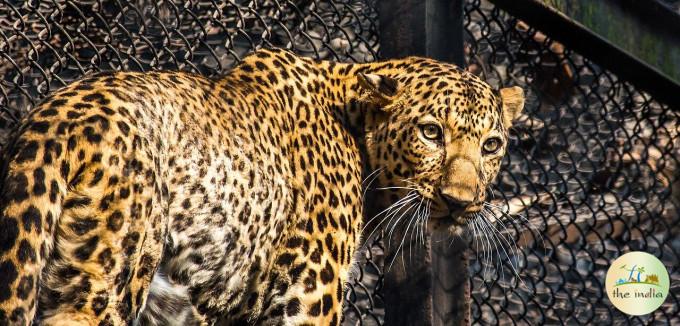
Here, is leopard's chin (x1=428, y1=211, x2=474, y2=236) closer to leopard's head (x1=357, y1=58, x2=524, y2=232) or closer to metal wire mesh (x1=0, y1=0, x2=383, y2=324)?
leopard's head (x1=357, y1=58, x2=524, y2=232)

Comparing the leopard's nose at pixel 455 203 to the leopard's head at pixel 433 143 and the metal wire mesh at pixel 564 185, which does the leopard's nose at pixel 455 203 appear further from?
the metal wire mesh at pixel 564 185

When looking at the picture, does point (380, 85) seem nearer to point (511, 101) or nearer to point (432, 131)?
point (432, 131)

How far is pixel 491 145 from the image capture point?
17.8 ft

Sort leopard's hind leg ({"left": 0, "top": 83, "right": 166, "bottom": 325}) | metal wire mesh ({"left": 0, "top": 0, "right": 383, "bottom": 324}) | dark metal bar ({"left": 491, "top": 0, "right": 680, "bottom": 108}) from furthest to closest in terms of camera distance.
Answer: dark metal bar ({"left": 491, "top": 0, "right": 680, "bottom": 108}) < metal wire mesh ({"left": 0, "top": 0, "right": 383, "bottom": 324}) < leopard's hind leg ({"left": 0, "top": 83, "right": 166, "bottom": 325})

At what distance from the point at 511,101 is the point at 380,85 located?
0.72 m

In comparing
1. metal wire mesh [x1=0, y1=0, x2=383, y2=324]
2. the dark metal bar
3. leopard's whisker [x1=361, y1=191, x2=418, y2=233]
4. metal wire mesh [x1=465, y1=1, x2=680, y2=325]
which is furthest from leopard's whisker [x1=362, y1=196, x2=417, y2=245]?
the dark metal bar

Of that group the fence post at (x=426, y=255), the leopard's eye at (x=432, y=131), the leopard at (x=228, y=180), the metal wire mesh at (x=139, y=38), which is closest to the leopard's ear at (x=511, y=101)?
the leopard at (x=228, y=180)

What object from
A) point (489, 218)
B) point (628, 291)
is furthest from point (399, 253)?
point (628, 291)

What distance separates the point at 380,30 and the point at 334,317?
169cm

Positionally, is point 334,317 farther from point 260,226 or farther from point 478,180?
point 478,180

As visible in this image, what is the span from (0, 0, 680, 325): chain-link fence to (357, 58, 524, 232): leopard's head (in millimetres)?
349

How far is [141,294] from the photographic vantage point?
3932mm

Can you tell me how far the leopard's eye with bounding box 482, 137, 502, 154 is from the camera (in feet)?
17.7

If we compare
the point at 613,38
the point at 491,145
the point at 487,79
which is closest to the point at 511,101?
the point at 491,145
